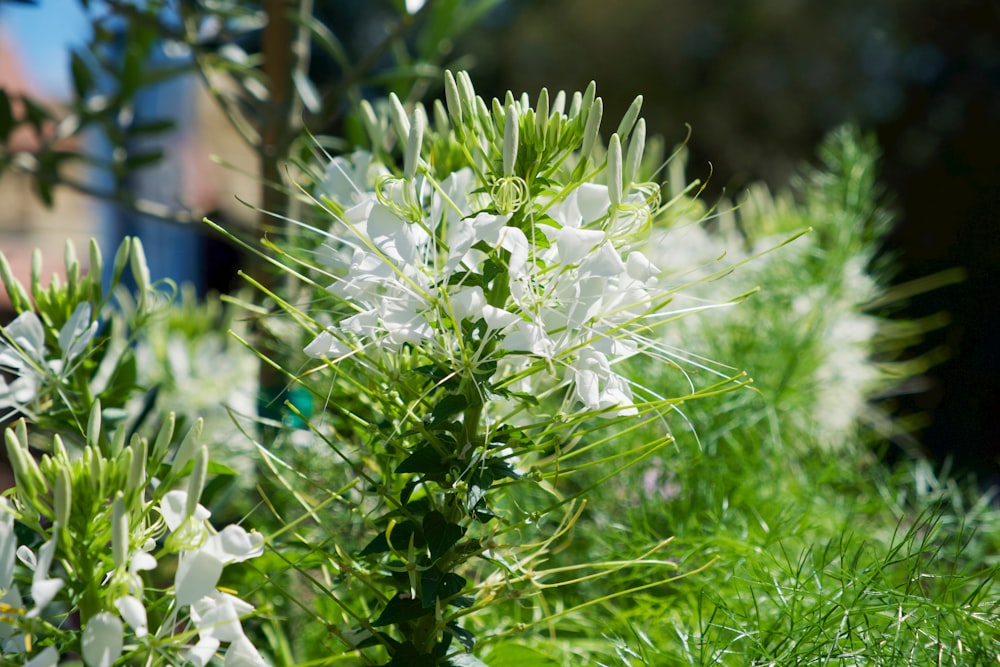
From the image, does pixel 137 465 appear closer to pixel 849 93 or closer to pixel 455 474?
pixel 455 474

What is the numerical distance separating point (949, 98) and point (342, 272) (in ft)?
8.60

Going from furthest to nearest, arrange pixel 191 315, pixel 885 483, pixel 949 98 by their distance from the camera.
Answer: pixel 949 98
pixel 191 315
pixel 885 483

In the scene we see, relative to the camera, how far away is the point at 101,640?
0.73 ft

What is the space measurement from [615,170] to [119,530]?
0.18 meters

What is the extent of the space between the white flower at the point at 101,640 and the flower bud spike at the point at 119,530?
0.01m

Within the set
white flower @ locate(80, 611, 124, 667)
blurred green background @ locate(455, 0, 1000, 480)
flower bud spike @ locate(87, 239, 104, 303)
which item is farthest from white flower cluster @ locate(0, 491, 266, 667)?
blurred green background @ locate(455, 0, 1000, 480)

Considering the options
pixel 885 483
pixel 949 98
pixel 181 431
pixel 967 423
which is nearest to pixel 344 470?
pixel 181 431

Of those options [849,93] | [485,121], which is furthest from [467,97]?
[849,93]

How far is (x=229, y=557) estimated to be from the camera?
24 cm

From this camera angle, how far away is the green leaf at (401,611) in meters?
0.27

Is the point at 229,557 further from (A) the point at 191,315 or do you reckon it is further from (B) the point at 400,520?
(A) the point at 191,315

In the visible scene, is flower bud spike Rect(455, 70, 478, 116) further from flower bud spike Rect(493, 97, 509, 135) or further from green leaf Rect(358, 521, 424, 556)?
green leaf Rect(358, 521, 424, 556)

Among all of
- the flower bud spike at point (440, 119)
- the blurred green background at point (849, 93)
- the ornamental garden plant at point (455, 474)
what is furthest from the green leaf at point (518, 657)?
the blurred green background at point (849, 93)

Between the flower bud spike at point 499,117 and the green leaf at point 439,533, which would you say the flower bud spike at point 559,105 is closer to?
the flower bud spike at point 499,117
